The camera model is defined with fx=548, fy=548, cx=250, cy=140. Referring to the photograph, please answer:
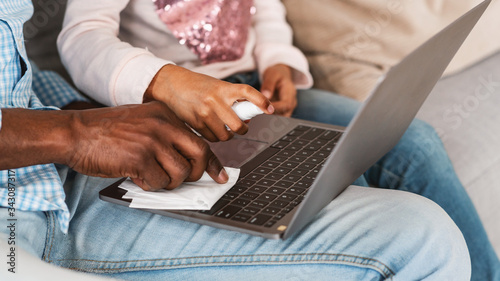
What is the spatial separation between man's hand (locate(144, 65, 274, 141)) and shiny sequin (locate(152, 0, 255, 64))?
0.21m

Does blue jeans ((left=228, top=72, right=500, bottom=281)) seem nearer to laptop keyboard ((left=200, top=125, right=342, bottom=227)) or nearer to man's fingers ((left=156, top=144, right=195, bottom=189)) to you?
laptop keyboard ((left=200, top=125, right=342, bottom=227))

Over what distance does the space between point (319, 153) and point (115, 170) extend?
1.01ft

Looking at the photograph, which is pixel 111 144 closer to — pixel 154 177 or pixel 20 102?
pixel 154 177

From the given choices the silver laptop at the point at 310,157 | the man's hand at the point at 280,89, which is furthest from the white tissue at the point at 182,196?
the man's hand at the point at 280,89

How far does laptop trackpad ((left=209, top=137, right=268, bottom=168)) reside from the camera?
79 cm

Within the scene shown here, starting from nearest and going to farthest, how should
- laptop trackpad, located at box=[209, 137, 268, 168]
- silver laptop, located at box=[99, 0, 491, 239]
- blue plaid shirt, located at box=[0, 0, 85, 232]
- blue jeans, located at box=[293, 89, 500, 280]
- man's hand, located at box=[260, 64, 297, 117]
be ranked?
silver laptop, located at box=[99, 0, 491, 239] → blue plaid shirt, located at box=[0, 0, 85, 232] → laptop trackpad, located at box=[209, 137, 268, 168] → blue jeans, located at box=[293, 89, 500, 280] → man's hand, located at box=[260, 64, 297, 117]

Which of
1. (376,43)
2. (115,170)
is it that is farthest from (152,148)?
(376,43)

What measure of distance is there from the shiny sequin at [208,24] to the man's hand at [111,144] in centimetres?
36

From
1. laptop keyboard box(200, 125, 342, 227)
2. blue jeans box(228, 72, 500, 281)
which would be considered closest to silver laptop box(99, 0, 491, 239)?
laptop keyboard box(200, 125, 342, 227)

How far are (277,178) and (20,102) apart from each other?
0.38 m

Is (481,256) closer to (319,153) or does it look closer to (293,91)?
(319,153)

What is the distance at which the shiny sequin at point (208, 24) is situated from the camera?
3.24ft

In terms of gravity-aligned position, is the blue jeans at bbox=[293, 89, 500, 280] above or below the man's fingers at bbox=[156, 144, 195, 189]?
below

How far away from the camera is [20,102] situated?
2.57ft
